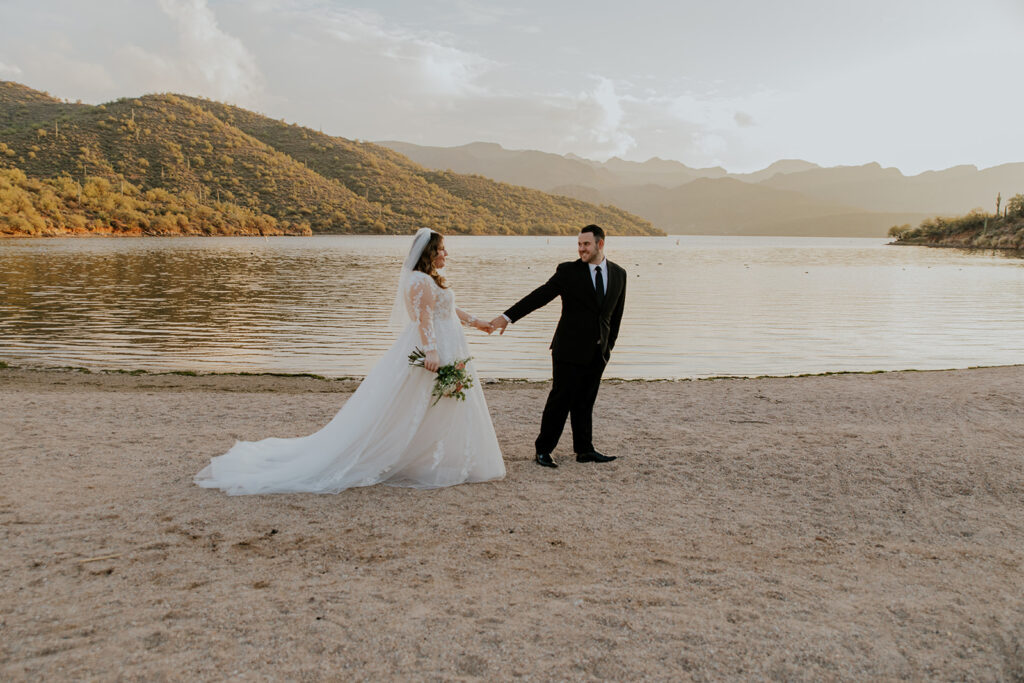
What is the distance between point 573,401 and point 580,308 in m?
0.94

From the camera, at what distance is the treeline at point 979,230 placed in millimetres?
84125

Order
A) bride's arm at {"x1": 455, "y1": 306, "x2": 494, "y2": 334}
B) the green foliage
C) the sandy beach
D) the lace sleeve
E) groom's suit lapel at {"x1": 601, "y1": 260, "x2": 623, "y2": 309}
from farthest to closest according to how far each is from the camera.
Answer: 1. the green foliage
2. groom's suit lapel at {"x1": 601, "y1": 260, "x2": 623, "y2": 309}
3. bride's arm at {"x1": 455, "y1": 306, "x2": 494, "y2": 334}
4. the lace sleeve
5. the sandy beach

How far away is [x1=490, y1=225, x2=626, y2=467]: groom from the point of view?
20.6 feet

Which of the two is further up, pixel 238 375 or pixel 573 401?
pixel 573 401

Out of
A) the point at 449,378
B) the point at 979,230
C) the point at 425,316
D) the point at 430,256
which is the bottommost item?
the point at 449,378

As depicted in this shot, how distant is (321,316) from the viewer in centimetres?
2220

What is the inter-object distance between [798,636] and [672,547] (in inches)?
48.7

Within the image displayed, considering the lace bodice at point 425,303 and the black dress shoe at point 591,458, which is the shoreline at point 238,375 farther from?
the lace bodice at point 425,303

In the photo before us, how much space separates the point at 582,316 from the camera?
6344mm

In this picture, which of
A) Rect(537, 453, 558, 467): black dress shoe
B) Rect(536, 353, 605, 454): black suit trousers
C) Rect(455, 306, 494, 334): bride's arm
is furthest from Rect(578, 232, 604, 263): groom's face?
Rect(537, 453, 558, 467): black dress shoe

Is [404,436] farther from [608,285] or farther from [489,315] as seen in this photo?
[489,315]

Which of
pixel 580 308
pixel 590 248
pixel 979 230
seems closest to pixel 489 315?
pixel 580 308

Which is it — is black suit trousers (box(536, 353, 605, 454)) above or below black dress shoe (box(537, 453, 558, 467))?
above

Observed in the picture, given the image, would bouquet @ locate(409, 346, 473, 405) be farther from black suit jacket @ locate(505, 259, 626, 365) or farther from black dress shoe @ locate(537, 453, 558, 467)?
black dress shoe @ locate(537, 453, 558, 467)
